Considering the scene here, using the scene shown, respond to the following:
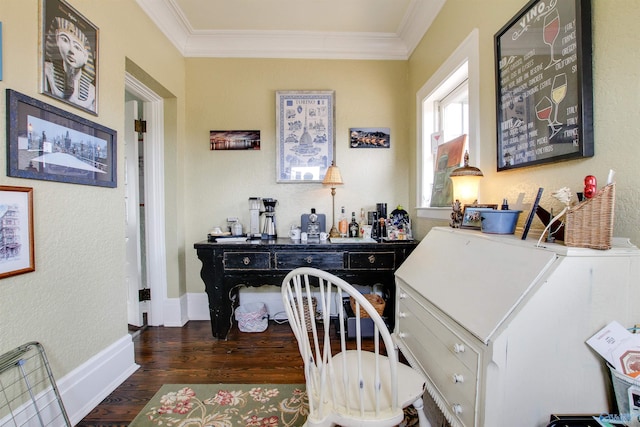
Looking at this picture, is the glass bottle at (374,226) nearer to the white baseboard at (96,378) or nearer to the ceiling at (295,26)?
the ceiling at (295,26)

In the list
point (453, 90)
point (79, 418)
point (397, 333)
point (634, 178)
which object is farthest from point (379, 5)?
point (79, 418)

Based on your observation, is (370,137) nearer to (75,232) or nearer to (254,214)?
(254,214)

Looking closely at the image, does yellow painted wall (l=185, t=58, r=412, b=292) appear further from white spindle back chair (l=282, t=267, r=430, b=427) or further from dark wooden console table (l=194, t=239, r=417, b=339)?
white spindle back chair (l=282, t=267, r=430, b=427)

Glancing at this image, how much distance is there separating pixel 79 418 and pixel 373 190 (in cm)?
254

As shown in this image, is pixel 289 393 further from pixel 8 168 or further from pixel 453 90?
pixel 453 90

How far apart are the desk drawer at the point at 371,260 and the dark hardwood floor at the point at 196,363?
0.82 m

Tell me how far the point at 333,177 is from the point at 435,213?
90 cm

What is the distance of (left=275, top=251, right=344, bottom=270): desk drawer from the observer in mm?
2141

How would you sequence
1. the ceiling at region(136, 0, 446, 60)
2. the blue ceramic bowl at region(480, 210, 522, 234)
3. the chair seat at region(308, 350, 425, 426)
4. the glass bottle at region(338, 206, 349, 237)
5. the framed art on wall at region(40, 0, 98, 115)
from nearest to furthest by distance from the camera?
the chair seat at region(308, 350, 425, 426)
the blue ceramic bowl at region(480, 210, 522, 234)
the framed art on wall at region(40, 0, 98, 115)
the ceiling at region(136, 0, 446, 60)
the glass bottle at region(338, 206, 349, 237)

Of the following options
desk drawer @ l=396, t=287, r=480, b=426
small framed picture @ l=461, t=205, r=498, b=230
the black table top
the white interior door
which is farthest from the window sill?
the white interior door

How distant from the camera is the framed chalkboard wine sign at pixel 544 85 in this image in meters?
0.95

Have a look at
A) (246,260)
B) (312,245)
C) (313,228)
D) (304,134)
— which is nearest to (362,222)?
(313,228)

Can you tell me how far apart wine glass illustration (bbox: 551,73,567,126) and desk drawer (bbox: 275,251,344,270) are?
1506mm

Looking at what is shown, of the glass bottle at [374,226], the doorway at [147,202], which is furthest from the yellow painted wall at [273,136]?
the doorway at [147,202]
